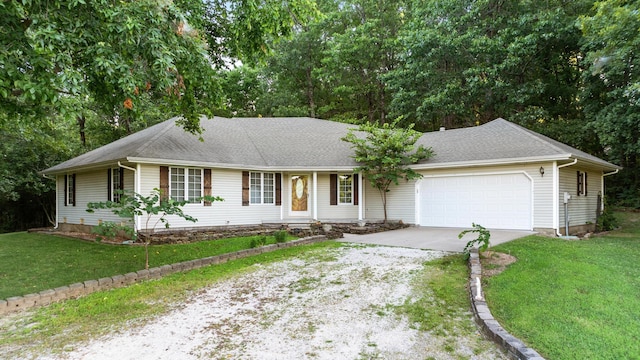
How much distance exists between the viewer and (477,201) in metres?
11.7

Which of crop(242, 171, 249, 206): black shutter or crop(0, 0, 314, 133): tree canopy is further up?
crop(0, 0, 314, 133): tree canopy

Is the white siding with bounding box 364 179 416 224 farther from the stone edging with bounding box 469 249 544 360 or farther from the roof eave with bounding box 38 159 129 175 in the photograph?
the roof eave with bounding box 38 159 129 175

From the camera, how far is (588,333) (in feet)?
11.5

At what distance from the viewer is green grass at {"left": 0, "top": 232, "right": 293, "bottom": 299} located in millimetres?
6027

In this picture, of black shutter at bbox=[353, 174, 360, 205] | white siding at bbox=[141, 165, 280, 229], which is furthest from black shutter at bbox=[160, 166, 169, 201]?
black shutter at bbox=[353, 174, 360, 205]

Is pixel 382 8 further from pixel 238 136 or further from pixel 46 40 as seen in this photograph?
pixel 46 40

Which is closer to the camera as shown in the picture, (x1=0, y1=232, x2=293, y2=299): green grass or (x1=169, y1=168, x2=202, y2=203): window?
(x1=0, y1=232, x2=293, y2=299): green grass

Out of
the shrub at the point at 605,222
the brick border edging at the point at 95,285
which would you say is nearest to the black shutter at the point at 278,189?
the brick border edging at the point at 95,285

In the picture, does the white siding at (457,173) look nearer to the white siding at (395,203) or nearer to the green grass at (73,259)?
the white siding at (395,203)

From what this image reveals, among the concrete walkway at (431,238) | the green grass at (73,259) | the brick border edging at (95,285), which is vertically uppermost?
the brick border edging at (95,285)

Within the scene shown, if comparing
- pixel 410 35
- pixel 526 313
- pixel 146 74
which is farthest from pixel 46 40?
pixel 410 35

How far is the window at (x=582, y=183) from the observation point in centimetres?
1172

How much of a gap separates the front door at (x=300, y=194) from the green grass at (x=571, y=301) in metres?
7.69

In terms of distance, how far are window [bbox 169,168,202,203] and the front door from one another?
375cm
